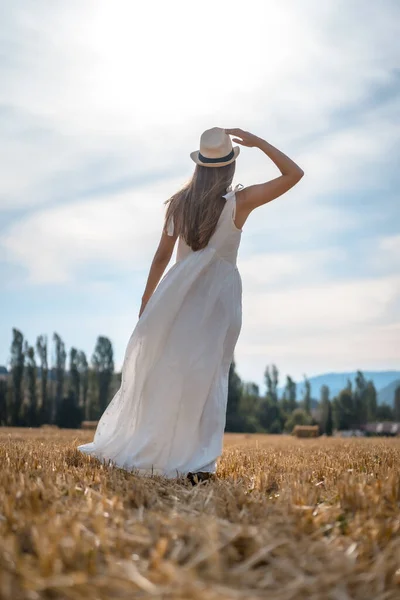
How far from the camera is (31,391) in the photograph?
147ft

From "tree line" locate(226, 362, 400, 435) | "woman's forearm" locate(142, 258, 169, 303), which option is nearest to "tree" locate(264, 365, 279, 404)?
"tree line" locate(226, 362, 400, 435)

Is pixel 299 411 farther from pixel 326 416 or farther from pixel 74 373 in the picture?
pixel 74 373

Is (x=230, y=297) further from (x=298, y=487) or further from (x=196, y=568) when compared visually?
(x=196, y=568)

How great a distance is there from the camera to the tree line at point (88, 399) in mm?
43781

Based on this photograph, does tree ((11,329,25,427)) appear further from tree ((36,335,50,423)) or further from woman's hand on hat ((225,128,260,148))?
woman's hand on hat ((225,128,260,148))

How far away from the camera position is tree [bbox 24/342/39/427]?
141 ft

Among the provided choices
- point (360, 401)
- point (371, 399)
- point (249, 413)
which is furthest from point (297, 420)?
point (371, 399)

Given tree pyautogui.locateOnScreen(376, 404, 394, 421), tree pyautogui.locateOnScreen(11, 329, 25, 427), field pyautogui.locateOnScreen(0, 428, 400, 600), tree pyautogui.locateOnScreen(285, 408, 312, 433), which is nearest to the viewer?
field pyautogui.locateOnScreen(0, 428, 400, 600)

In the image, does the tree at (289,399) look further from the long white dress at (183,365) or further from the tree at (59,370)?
the long white dress at (183,365)

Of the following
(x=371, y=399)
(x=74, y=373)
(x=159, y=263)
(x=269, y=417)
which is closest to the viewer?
(x=159, y=263)

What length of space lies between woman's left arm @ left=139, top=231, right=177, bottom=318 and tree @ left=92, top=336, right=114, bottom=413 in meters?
44.9

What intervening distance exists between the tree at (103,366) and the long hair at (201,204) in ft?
149

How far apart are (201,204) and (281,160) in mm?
597

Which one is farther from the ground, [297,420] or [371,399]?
[371,399]
